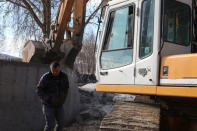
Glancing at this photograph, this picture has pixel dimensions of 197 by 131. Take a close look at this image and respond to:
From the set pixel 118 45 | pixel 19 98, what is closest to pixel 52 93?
pixel 118 45

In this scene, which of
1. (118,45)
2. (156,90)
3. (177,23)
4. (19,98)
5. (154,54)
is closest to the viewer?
(156,90)

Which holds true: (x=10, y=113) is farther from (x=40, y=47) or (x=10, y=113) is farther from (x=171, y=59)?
(x=171, y=59)

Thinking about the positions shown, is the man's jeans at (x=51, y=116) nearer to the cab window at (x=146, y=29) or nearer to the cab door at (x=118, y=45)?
the cab door at (x=118, y=45)

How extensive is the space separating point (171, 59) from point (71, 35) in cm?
468

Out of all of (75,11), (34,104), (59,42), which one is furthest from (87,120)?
(75,11)

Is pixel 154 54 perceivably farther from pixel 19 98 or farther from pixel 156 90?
pixel 19 98

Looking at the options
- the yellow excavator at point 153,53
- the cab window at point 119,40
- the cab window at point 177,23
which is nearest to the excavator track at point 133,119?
the yellow excavator at point 153,53

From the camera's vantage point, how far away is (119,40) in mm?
4594

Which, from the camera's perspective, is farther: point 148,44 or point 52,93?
point 52,93

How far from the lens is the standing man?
17.1 ft

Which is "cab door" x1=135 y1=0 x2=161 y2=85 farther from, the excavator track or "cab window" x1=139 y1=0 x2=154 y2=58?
the excavator track

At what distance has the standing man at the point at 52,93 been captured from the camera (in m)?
5.22

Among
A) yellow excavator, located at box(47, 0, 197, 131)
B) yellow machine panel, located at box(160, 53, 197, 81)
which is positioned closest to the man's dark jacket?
yellow excavator, located at box(47, 0, 197, 131)

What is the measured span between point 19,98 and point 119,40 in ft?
11.6
